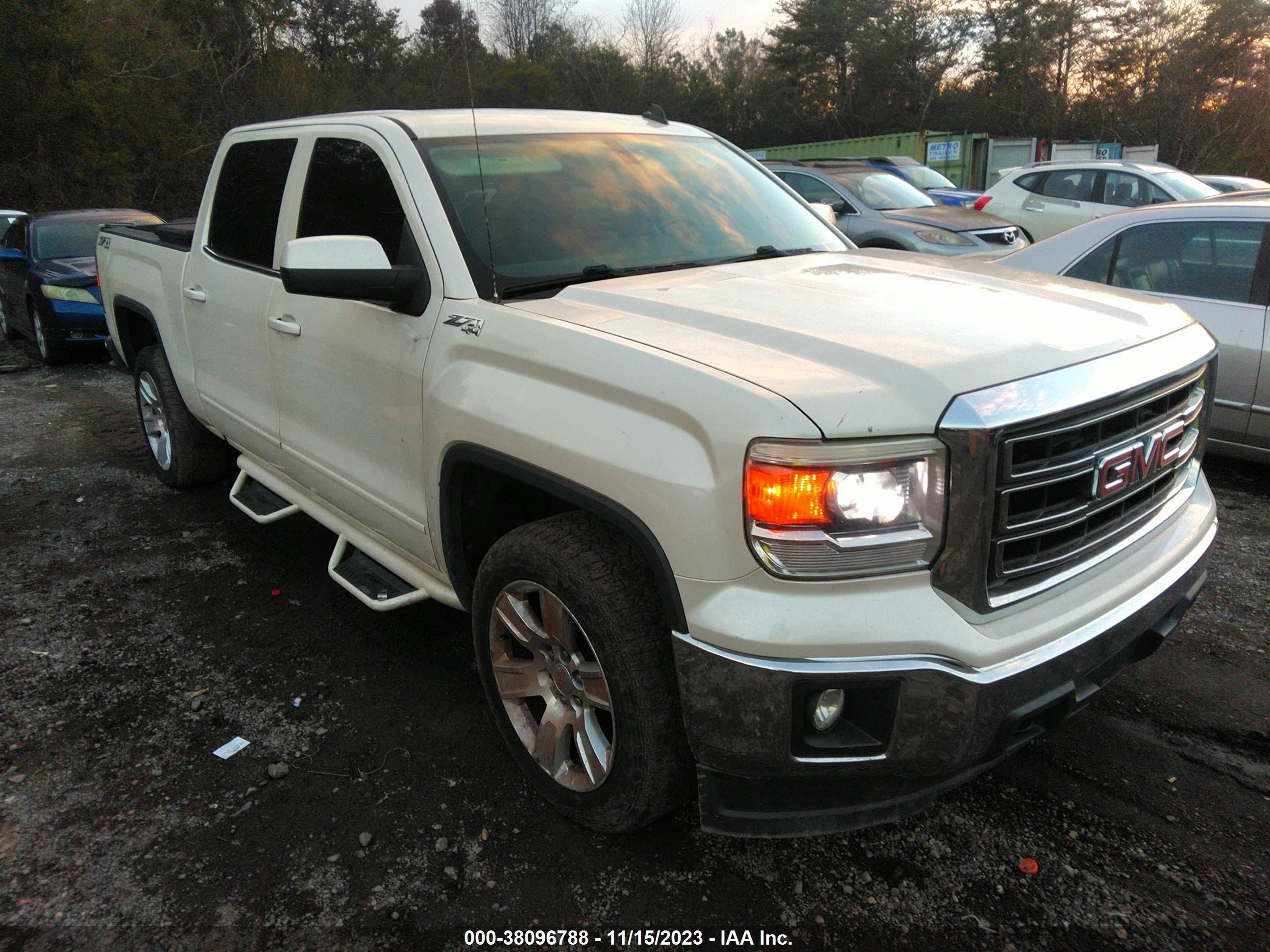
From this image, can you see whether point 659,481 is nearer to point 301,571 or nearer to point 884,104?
point 301,571

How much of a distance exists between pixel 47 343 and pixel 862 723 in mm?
10602

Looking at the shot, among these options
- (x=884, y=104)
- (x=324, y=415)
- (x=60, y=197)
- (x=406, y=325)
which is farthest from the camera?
(x=884, y=104)

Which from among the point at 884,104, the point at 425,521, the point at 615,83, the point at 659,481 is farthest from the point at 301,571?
the point at 884,104

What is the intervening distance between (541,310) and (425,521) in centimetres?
82

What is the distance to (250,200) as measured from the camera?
410 cm

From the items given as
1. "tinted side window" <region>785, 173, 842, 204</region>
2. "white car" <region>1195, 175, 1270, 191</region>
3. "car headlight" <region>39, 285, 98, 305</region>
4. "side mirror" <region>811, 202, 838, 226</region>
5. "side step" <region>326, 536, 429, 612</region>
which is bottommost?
"side step" <region>326, 536, 429, 612</region>

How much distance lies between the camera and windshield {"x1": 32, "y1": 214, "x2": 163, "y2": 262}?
10188 millimetres

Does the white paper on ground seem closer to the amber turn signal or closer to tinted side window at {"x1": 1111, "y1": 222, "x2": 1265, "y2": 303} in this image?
the amber turn signal

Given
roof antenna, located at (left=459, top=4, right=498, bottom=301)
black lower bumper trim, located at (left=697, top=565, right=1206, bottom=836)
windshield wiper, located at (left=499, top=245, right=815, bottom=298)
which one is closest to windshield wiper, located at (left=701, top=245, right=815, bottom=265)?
windshield wiper, located at (left=499, top=245, right=815, bottom=298)

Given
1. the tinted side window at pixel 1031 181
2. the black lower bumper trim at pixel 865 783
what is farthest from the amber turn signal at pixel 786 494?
the tinted side window at pixel 1031 181

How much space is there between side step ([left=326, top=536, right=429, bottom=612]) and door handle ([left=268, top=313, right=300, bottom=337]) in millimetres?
805

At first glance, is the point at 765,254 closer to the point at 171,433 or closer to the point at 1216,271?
the point at 1216,271

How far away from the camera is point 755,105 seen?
47.0 meters

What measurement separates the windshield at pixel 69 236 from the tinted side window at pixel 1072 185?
443 inches
